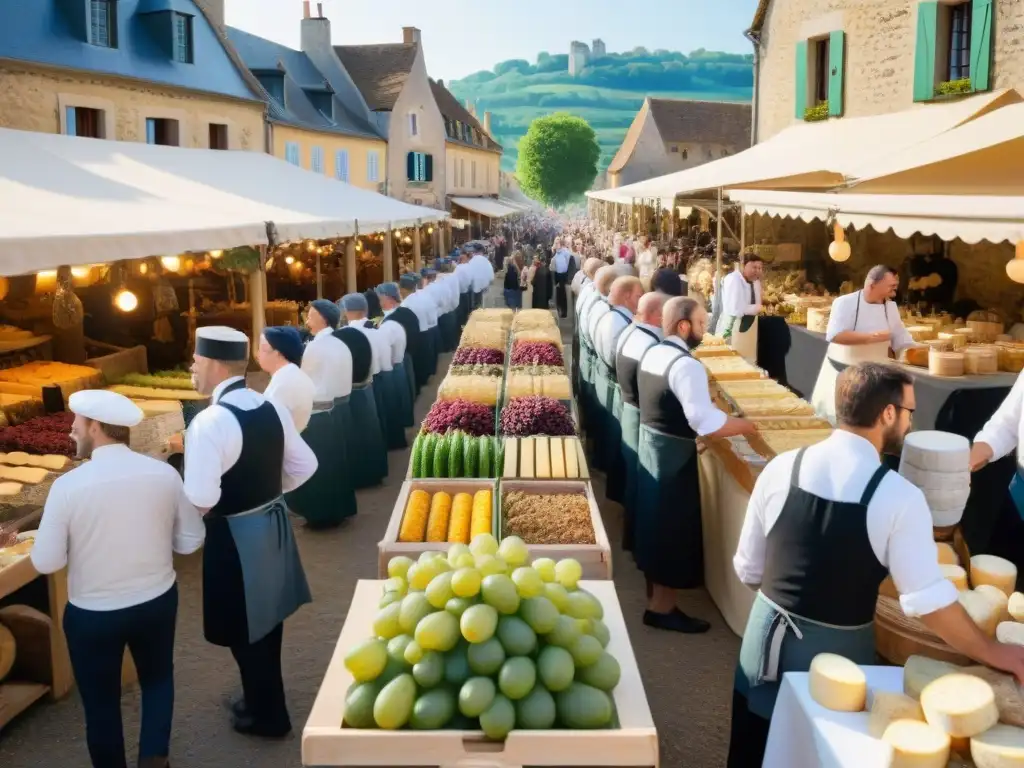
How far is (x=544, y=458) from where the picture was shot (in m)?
5.70

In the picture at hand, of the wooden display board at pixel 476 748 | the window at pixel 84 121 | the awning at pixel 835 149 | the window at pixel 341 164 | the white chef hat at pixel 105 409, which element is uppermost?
the window at pixel 341 164

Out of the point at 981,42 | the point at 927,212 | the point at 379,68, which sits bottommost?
the point at 927,212

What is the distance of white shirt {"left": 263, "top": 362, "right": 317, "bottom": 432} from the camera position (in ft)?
18.7

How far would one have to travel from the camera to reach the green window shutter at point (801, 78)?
1780 cm

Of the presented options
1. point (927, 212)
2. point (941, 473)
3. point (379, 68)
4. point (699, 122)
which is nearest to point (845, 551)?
point (941, 473)

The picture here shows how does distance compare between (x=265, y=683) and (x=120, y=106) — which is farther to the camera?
(x=120, y=106)

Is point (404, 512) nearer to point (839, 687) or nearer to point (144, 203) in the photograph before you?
point (839, 687)

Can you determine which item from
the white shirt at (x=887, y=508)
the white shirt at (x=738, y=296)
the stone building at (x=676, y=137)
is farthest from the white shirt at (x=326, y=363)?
the stone building at (x=676, y=137)

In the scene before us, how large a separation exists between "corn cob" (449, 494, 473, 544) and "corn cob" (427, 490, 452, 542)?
0.03m

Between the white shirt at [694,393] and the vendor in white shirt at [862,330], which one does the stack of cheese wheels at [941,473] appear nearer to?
the white shirt at [694,393]

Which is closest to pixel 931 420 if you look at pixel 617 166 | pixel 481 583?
pixel 481 583

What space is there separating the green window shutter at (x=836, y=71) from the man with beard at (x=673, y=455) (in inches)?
488

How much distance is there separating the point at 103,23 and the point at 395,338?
10.5m

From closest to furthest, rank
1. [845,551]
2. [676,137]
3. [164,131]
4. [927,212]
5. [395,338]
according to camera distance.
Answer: [845,551] < [927,212] < [395,338] < [164,131] < [676,137]
